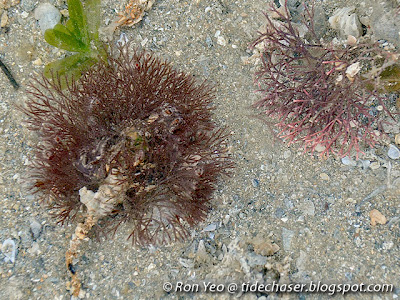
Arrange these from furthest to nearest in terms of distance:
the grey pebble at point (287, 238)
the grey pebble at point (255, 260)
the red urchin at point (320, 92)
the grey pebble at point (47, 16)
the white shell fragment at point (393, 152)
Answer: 1. the grey pebble at point (47, 16)
2. the white shell fragment at point (393, 152)
3. the red urchin at point (320, 92)
4. the grey pebble at point (287, 238)
5. the grey pebble at point (255, 260)

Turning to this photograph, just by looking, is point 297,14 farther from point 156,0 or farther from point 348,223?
point 348,223

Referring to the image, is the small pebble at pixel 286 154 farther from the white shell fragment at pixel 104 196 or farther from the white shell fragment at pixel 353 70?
the white shell fragment at pixel 104 196

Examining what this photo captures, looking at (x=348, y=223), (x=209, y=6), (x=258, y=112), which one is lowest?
(x=348, y=223)

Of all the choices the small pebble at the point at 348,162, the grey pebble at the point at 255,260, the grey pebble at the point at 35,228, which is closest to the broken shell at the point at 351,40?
the small pebble at the point at 348,162

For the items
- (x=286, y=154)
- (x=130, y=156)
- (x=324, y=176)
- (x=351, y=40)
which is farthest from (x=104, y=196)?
(x=351, y=40)

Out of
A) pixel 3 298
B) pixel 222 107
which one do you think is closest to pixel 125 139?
pixel 222 107
